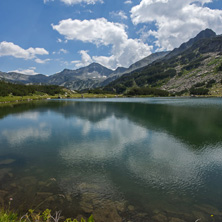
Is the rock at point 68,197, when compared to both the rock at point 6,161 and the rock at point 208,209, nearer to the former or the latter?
the rock at point 208,209

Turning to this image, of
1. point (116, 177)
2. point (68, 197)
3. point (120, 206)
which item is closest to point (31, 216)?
point (68, 197)

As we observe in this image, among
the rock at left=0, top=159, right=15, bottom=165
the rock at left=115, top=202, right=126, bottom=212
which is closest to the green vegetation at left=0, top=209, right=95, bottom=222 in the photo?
the rock at left=115, top=202, right=126, bottom=212

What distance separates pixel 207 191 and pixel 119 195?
9822 mm

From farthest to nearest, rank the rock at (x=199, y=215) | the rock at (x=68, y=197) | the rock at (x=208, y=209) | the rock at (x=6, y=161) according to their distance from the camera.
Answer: the rock at (x=6, y=161) < the rock at (x=68, y=197) < the rock at (x=208, y=209) < the rock at (x=199, y=215)

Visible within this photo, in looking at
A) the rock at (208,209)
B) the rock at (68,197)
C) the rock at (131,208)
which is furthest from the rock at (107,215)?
the rock at (208,209)

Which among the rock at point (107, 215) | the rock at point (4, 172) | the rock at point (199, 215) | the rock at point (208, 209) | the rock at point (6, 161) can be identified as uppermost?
the rock at point (4, 172)

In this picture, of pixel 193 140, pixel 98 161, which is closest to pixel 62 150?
pixel 98 161

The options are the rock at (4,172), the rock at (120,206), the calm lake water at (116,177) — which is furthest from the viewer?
the rock at (4,172)

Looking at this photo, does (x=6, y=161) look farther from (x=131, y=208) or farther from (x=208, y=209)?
(x=208, y=209)

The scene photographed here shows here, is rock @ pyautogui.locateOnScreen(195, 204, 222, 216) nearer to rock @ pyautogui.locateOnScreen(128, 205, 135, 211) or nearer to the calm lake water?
the calm lake water

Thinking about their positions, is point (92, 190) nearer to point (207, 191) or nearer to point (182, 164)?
point (207, 191)

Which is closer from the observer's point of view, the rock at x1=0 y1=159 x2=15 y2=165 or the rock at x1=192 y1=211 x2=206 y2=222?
the rock at x1=192 y1=211 x2=206 y2=222

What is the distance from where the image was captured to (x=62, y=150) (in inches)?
1174

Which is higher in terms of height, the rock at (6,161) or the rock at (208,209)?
the rock at (6,161)
